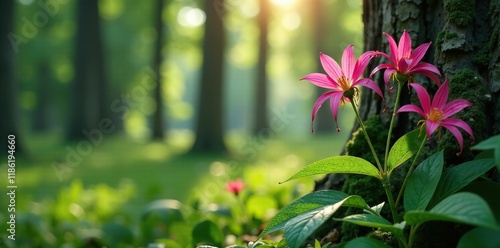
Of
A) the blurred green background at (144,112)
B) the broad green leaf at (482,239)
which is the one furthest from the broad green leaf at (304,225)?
the blurred green background at (144,112)

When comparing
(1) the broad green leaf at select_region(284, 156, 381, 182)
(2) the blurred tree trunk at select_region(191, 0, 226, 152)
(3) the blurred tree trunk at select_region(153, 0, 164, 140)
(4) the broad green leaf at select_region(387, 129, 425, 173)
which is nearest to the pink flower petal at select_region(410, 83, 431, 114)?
(4) the broad green leaf at select_region(387, 129, 425, 173)

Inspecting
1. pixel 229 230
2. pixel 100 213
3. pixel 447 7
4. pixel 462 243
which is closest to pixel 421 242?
pixel 462 243

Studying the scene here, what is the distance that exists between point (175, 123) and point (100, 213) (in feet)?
273

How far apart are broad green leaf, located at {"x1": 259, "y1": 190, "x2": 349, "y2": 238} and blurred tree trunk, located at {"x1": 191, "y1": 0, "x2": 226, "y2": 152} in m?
12.0

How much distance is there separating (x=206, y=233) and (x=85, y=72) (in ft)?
48.8

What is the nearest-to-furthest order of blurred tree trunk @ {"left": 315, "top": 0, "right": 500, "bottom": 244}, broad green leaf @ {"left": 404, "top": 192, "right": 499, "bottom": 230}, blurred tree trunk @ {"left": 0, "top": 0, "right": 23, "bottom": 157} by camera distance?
broad green leaf @ {"left": 404, "top": 192, "right": 499, "bottom": 230}
blurred tree trunk @ {"left": 315, "top": 0, "right": 500, "bottom": 244}
blurred tree trunk @ {"left": 0, "top": 0, "right": 23, "bottom": 157}

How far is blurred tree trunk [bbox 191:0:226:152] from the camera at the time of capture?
45.3 ft

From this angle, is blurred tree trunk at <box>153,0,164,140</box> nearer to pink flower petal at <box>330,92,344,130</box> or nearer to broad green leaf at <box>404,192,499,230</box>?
pink flower petal at <box>330,92,344,130</box>

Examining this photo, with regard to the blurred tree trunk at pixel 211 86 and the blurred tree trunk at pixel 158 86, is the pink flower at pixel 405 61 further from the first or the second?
the blurred tree trunk at pixel 158 86

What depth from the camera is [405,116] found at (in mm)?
2422

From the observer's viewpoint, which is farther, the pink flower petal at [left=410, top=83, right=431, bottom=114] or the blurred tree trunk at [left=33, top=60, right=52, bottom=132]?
the blurred tree trunk at [left=33, top=60, right=52, bottom=132]

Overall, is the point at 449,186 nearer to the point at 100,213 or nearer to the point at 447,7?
the point at 447,7

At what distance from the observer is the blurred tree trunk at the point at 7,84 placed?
10.9 m

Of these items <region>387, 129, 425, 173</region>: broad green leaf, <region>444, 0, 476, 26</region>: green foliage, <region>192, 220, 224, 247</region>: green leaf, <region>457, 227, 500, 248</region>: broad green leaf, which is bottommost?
<region>192, 220, 224, 247</region>: green leaf
